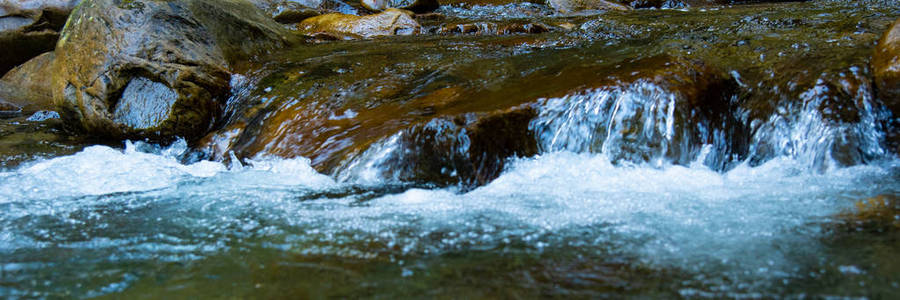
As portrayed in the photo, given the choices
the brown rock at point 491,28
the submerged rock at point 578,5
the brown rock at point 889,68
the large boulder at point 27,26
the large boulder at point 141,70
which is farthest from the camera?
the submerged rock at point 578,5

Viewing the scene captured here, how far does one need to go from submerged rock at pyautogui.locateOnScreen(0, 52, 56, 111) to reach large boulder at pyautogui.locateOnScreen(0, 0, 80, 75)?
0.37 meters

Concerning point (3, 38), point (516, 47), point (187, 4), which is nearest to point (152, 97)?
point (187, 4)

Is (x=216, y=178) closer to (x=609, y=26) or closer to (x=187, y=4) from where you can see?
(x=187, y=4)

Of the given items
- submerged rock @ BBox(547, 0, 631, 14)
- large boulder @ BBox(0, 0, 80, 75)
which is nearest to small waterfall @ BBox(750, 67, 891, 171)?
submerged rock @ BBox(547, 0, 631, 14)

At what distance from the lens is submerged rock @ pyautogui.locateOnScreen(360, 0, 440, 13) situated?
1095 centimetres

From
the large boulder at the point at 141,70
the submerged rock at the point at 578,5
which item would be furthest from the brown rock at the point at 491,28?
the large boulder at the point at 141,70

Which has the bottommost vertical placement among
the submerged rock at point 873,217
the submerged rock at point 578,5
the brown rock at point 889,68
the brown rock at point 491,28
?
the submerged rock at point 873,217

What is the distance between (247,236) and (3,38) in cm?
834

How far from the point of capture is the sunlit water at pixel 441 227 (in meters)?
2.11

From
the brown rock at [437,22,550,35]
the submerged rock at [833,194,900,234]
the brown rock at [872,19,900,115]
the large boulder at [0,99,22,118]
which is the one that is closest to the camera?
the submerged rock at [833,194,900,234]

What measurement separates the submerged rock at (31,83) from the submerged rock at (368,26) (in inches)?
145

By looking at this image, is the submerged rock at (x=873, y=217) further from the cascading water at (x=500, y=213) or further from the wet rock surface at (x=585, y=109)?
the wet rock surface at (x=585, y=109)

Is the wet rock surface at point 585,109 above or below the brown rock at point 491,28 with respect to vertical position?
below

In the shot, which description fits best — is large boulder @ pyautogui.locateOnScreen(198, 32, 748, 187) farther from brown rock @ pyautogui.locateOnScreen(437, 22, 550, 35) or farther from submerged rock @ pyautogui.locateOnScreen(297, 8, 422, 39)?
submerged rock @ pyautogui.locateOnScreen(297, 8, 422, 39)
